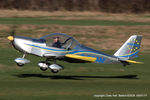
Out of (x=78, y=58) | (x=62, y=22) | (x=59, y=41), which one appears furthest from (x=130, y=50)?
(x=62, y=22)

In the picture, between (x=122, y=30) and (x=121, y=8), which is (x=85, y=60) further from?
(x=121, y=8)

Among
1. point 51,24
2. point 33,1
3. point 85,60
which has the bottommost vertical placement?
point 85,60

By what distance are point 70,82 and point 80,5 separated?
110ft

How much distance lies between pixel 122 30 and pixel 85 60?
19.1 m

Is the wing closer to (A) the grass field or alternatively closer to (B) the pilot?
(B) the pilot

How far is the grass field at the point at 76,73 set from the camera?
13648 mm

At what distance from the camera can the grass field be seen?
13.6 m

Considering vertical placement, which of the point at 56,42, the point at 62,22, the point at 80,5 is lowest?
the point at 56,42

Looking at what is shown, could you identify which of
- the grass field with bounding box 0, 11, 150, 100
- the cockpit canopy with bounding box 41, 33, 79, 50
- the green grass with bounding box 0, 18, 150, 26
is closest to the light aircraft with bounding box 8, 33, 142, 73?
the cockpit canopy with bounding box 41, 33, 79, 50

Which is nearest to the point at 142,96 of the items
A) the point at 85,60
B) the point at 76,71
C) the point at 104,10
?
the point at 85,60

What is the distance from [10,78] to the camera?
15.7 meters

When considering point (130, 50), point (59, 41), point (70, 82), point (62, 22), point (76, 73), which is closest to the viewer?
point (70, 82)

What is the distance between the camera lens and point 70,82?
1553 cm

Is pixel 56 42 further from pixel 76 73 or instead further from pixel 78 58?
pixel 76 73
